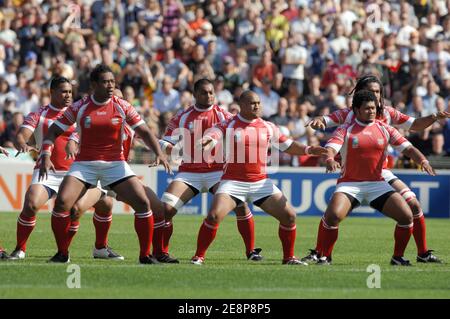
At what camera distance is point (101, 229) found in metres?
14.7

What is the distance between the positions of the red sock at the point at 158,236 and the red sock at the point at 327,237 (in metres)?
1.84

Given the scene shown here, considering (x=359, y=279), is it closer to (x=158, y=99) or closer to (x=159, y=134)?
(x=159, y=134)

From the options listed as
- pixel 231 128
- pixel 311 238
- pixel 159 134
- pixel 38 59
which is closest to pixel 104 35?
pixel 38 59

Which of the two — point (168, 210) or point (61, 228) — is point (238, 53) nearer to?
point (168, 210)

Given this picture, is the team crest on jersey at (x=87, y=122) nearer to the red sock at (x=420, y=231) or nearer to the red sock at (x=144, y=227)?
the red sock at (x=144, y=227)

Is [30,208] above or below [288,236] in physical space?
above

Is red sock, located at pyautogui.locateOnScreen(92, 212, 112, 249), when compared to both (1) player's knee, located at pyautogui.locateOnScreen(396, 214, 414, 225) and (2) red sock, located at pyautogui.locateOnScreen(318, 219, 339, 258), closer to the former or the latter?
(2) red sock, located at pyautogui.locateOnScreen(318, 219, 339, 258)

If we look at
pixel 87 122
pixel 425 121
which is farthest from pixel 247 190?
pixel 425 121

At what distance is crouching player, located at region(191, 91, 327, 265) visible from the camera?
13.4 meters

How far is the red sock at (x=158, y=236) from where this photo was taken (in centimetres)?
1372

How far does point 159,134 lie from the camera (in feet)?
78.1

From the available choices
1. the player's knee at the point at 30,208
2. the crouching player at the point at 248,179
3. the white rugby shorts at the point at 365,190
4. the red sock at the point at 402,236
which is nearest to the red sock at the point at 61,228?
the player's knee at the point at 30,208

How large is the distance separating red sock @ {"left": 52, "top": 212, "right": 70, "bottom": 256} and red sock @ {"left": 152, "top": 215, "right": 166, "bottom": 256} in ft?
3.40

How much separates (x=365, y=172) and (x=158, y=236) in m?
2.50
